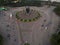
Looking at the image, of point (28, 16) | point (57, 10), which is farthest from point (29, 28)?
point (57, 10)

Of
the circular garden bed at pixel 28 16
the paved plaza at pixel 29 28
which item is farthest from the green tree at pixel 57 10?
the circular garden bed at pixel 28 16

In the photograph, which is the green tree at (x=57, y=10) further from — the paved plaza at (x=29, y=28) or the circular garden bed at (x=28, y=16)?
the circular garden bed at (x=28, y=16)

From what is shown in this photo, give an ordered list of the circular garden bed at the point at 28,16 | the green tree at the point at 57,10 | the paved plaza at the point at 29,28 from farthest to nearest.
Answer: the green tree at the point at 57,10 → the circular garden bed at the point at 28,16 → the paved plaza at the point at 29,28

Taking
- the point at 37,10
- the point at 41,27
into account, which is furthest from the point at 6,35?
the point at 37,10

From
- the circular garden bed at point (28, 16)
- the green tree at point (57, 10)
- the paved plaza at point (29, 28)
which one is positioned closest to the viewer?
the paved plaza at point (29, 28)

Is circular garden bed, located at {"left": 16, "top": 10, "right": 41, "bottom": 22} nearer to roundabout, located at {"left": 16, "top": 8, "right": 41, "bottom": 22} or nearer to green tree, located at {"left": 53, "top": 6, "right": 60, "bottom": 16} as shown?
roundabout, located at {"left": 16, "top": 8, "right": 41, "bottom": 22}

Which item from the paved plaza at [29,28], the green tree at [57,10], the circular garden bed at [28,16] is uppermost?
the green tree at [57,10]

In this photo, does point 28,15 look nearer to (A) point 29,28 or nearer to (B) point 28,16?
(B) point 28,16
